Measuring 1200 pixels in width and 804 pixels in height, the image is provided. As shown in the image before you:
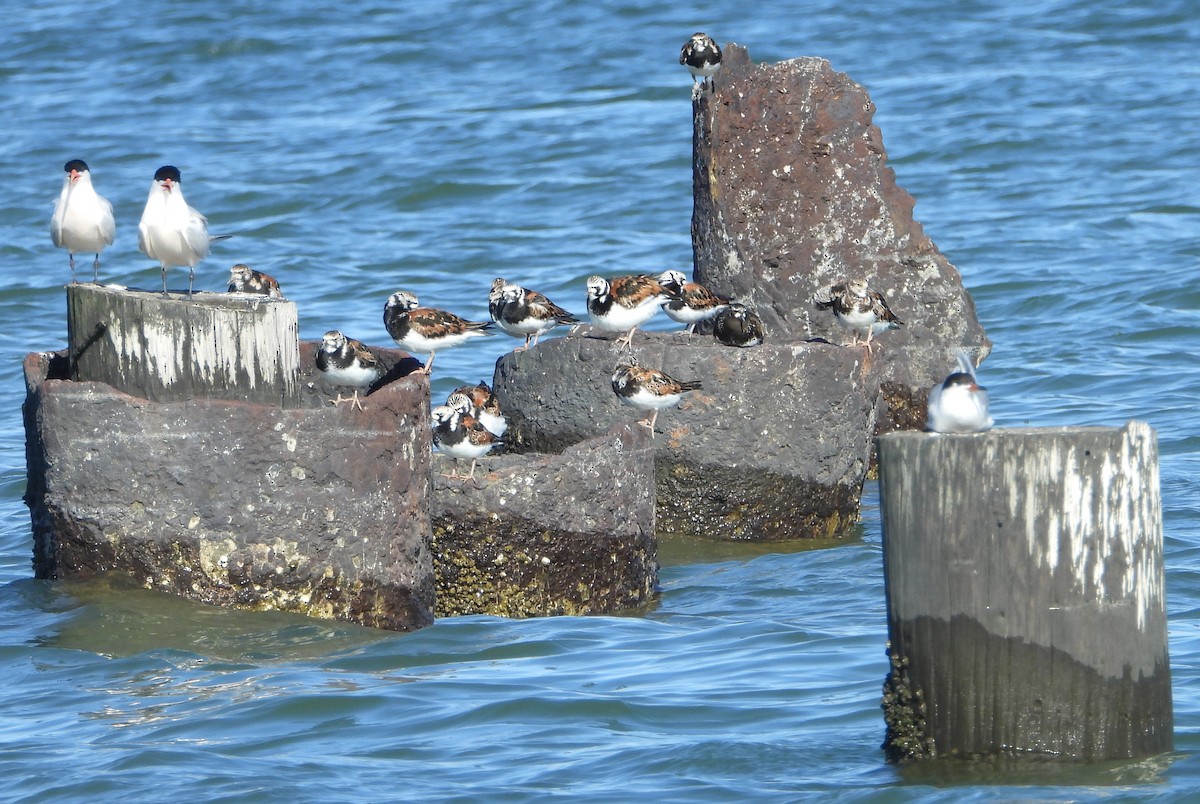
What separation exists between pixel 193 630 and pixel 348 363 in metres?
2.25

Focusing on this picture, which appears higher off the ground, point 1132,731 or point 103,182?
point 103,182

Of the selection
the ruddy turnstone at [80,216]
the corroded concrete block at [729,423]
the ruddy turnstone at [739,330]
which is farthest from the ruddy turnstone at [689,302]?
the ruddy turnstone at [80,216]

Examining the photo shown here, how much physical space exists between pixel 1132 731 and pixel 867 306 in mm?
6317

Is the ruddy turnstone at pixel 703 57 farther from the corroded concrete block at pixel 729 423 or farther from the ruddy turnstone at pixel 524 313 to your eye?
the corroded concrete block at pixel 729 423

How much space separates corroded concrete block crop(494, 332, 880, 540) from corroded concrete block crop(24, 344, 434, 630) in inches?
113

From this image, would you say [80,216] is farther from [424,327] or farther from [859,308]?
[859,308]

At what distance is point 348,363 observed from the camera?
1012cm

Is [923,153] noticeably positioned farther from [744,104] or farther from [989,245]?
[744,104]

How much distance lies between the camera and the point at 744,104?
13.2m

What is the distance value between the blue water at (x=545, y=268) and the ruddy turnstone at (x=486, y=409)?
4.39 feet

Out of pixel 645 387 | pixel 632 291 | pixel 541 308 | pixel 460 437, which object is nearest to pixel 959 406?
pixel 460 437

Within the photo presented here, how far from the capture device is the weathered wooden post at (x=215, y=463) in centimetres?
816

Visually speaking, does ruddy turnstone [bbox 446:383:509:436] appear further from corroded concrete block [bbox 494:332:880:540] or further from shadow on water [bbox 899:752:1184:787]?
shadow on water [bbox 899:752:1184:787]

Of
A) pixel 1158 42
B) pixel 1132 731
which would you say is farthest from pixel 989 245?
pixel 1132 731
